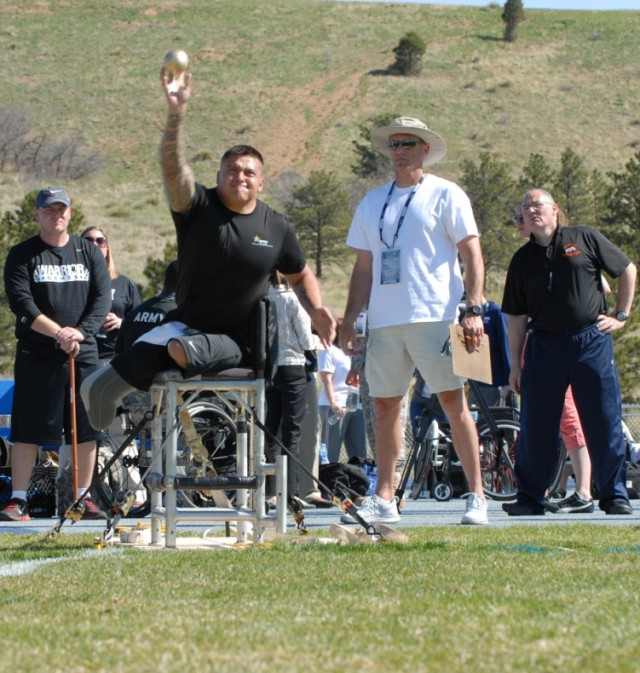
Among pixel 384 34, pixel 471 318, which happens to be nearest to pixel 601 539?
pixel 471 318

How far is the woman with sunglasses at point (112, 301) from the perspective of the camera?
10469mm

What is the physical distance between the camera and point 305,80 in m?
104

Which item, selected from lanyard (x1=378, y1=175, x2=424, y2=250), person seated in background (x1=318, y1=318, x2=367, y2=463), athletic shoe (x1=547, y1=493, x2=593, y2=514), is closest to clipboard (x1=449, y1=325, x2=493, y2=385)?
lanyard (x1=378, y1=175, x2=424, y2=250)

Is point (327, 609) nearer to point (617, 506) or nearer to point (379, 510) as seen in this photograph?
point (379, 510)

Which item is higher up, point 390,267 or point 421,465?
point 390,267

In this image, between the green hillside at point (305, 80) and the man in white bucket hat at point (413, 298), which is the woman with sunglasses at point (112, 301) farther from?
the green hillside at point (305, 80)

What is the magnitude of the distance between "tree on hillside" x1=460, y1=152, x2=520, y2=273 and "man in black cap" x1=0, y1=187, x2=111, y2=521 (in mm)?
45163

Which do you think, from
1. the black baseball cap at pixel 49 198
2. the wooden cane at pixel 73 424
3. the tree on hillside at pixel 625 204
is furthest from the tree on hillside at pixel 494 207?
the wooden cane at pixel 73 424

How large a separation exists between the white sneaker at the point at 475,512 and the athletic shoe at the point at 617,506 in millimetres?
1209

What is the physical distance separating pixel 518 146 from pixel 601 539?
86.4 m

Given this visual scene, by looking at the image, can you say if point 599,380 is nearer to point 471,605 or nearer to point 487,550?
point 487,550

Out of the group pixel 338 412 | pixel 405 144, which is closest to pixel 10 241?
pixel 338 412

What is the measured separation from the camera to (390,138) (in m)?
8.27

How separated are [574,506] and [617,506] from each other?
0.79 m
